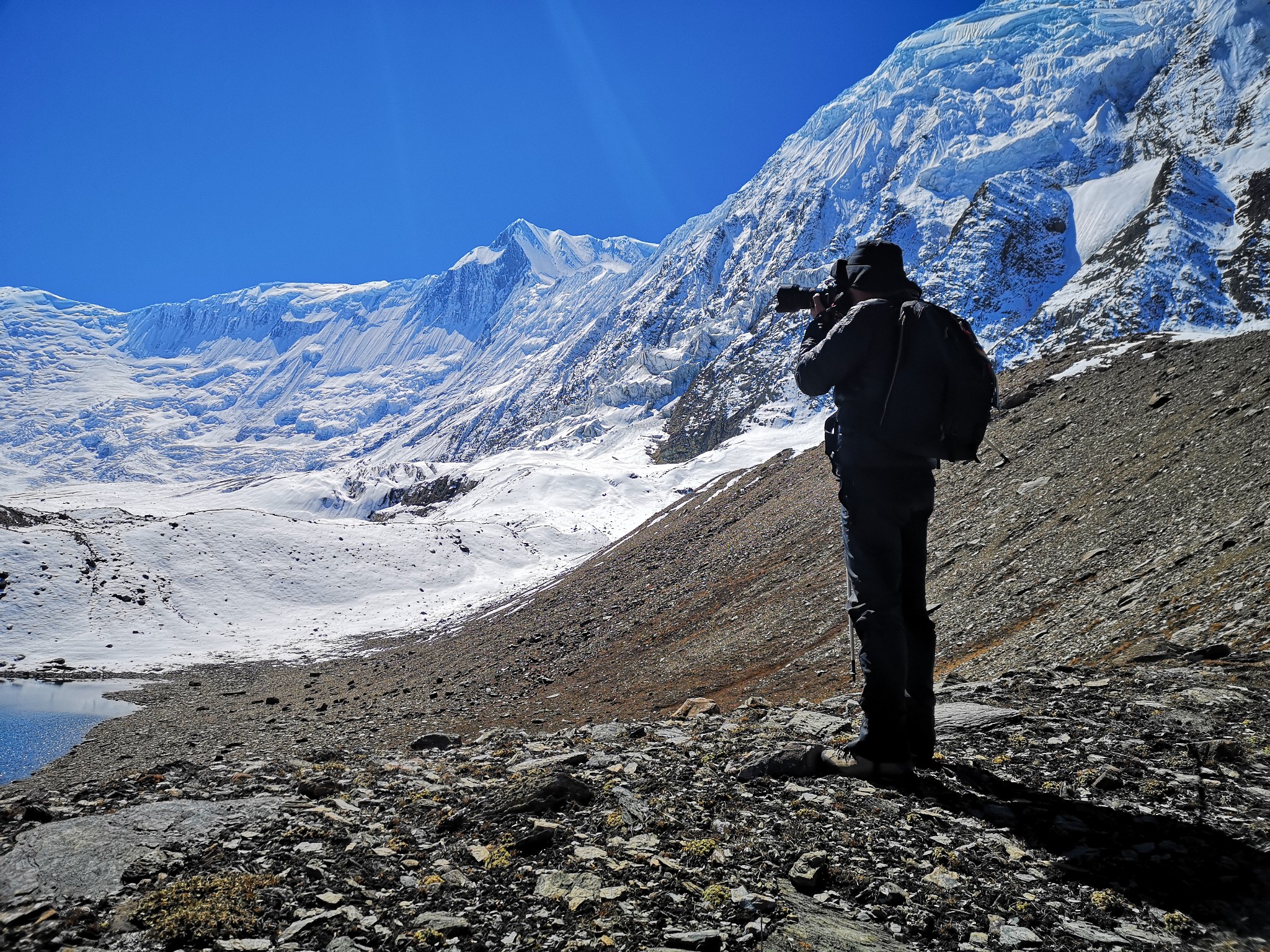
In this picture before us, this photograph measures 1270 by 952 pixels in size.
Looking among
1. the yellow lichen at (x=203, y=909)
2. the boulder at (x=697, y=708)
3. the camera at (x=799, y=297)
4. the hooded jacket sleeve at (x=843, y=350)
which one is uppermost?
the camera at (x=799, y=297)

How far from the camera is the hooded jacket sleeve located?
4980 mm

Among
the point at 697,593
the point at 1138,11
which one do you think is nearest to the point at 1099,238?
the point at 1138,11

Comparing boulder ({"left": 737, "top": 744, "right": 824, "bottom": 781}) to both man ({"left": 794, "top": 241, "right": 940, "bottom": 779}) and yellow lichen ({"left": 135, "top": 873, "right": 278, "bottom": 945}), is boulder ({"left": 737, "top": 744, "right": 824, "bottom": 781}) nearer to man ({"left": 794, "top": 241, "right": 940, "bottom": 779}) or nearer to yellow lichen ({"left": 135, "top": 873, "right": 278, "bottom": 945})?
man ({"left": 794, "top": 241, "right": 940, "bottom": 779})

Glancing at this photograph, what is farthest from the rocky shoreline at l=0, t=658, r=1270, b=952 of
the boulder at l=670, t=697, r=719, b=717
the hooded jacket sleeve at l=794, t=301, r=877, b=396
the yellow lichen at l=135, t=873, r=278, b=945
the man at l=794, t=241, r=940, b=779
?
the boulder at l=670, t=697, r=719, b=717

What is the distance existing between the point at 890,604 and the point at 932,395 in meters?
1.57

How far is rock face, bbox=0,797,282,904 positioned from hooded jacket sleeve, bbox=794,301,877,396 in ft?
17.2

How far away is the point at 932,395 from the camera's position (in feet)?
15.9

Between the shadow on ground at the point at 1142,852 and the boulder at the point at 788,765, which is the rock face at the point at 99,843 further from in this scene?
the shadow on ground at the point at 1142,852

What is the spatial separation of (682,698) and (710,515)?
24467 mm

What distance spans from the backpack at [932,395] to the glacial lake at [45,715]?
83.5ft

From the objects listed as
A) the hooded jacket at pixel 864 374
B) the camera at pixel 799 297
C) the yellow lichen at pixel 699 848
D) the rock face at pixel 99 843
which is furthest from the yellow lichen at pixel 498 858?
the camera at pixel 799 297

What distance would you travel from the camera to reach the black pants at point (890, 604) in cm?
489

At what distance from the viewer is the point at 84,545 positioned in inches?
1928

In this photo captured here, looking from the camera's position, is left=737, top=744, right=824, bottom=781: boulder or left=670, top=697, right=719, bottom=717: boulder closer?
left=737, top=744, right=824, bottom=781: boulder
